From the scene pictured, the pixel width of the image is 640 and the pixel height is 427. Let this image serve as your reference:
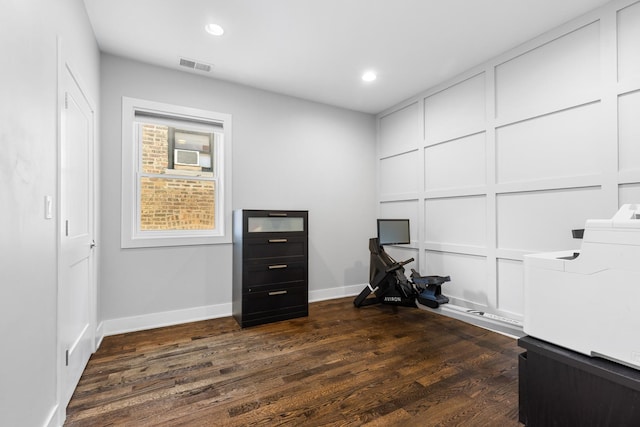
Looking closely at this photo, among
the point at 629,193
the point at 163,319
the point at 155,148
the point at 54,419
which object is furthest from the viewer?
the point at 155,148

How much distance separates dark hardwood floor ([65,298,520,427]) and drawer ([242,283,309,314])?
8.3 inches

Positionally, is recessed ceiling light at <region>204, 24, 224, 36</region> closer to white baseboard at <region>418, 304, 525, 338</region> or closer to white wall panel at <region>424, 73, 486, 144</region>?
white wall panel at <region>424, 73, 486, 144</region>

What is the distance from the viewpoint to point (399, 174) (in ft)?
14.0

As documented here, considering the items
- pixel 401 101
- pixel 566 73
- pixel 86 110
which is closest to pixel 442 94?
pixel 401 101

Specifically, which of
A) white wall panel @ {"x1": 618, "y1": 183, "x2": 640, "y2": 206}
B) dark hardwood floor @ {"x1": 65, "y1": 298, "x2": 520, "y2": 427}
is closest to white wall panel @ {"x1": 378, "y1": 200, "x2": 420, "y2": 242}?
dark hardwood floor @ {"x1": 65, "y1": 298, "x2": 520, "y2": 427}

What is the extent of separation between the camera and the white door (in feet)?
5.64

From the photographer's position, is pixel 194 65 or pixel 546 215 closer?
pixel 546 215

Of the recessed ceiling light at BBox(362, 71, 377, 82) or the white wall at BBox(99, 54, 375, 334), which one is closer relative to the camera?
the white wall at BBox(99, 54, 375, 334)

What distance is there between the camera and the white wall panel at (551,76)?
95.9 inches

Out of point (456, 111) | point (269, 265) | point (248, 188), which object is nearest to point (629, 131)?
point (456, 111)

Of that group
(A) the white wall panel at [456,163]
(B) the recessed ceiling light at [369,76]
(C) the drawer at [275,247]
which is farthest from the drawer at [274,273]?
(B) the recessed ceiling light at [369,76]

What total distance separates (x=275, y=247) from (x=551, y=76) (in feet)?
10.2

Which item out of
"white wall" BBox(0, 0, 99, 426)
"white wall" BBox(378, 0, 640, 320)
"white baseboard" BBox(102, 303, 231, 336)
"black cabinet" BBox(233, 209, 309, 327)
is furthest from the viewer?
"black cabinet" BBox(233, 209, 309, 327)

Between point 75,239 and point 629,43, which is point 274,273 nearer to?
point 75,239
